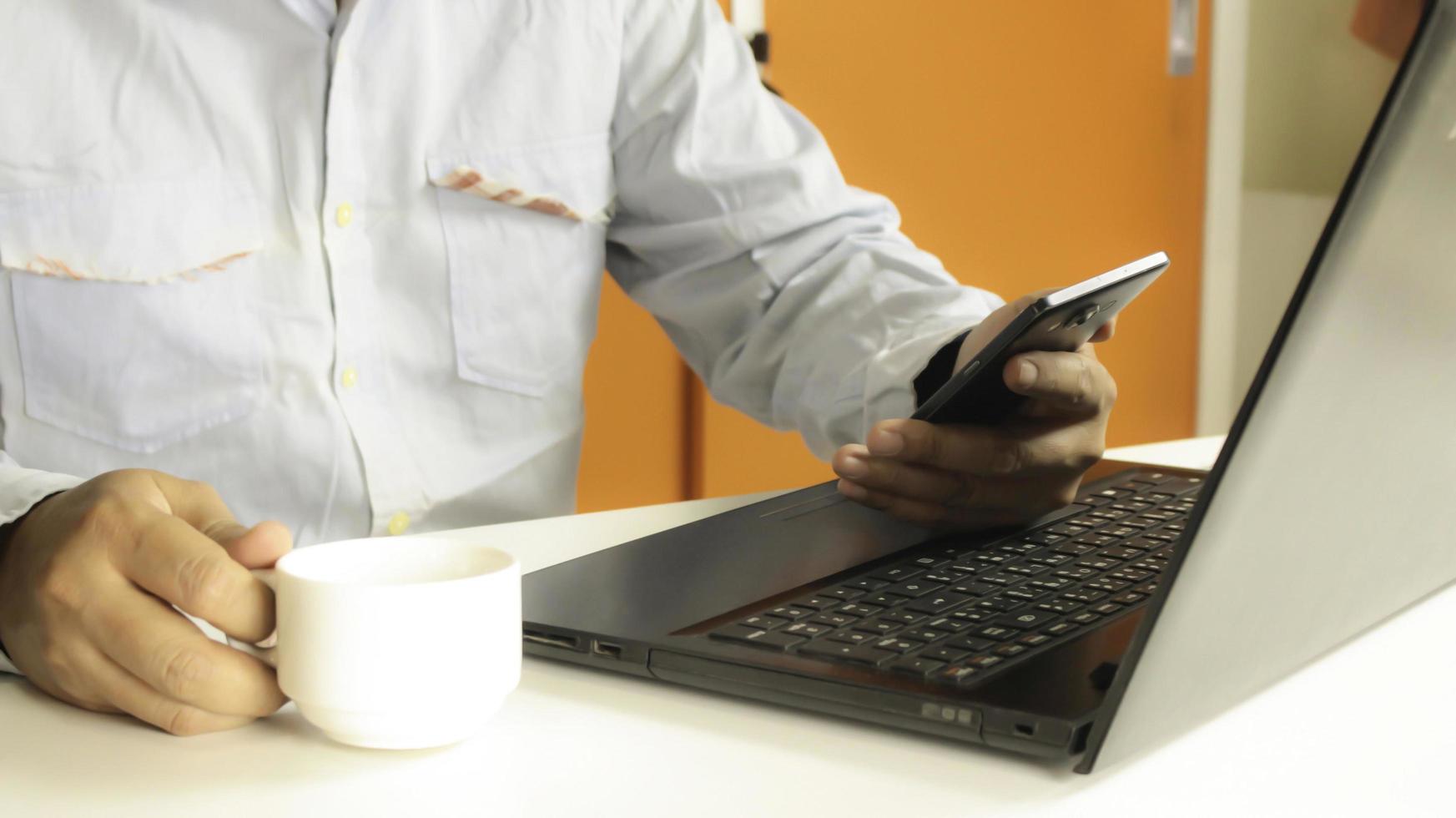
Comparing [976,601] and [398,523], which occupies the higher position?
[976,601]

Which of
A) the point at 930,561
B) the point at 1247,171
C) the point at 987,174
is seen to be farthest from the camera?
the point at 1247,171

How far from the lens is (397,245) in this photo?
0.95 m

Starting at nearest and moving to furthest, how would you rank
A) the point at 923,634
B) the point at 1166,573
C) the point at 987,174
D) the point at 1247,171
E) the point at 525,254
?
the point at 1166,573, the point at 923,634, the point at 525,254, the point at 987,174, the point at 1247,171

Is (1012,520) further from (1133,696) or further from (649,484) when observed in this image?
(649,484)

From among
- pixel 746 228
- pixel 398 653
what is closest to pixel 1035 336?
pixel 398 653

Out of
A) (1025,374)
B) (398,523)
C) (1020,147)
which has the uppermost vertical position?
(1025,374)

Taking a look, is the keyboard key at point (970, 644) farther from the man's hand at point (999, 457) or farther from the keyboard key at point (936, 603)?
the man's hand at point (999, 457)

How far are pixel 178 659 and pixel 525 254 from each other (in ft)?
2.27

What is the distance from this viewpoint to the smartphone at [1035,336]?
1.83ft

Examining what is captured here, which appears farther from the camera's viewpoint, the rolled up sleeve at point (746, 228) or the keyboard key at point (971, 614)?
the rolled up sleeve at point (746, 228)

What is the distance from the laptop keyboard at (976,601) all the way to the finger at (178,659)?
14 centimetres

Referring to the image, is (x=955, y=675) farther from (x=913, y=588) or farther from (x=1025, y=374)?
(x=1025, y=374)

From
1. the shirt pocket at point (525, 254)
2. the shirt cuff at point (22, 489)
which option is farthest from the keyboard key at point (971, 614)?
the shirt pocket at point (525, 254)

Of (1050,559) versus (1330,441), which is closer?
(1330,441)
